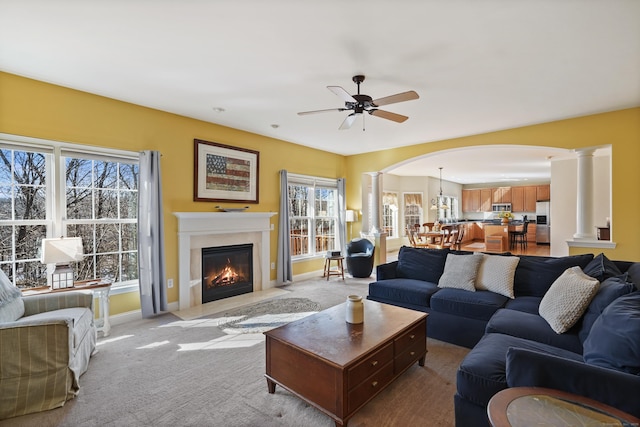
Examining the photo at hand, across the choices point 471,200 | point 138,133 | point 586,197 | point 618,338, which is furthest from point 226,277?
point 471,200

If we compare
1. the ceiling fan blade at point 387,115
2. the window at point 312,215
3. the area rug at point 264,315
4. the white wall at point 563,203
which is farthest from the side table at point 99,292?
the white wall at point 563,203

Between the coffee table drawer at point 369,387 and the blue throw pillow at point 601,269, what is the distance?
1881 millimetres

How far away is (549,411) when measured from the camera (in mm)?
1232

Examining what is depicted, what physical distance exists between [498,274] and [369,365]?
2.04 meters

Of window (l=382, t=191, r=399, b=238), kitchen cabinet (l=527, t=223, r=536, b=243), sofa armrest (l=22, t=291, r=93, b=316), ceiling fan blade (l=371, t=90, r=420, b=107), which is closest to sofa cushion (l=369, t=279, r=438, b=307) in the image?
ceiling fan blade (l=371, t=90, r=420, b=107)

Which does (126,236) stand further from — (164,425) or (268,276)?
(164,425)

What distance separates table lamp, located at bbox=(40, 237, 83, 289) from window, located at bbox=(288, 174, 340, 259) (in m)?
3.59

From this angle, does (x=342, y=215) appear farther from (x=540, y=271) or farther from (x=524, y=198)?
(x=524, y=198)

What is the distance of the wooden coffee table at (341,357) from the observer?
1850 millimetres

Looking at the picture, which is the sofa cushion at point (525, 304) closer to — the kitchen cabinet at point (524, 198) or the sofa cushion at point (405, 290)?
the sofa cushion at point (405, 290)

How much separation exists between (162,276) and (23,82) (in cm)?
256

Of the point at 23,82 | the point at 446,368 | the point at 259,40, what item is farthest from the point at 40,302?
the point at 446,368

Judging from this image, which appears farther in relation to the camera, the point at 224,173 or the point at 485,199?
the point at 485,199

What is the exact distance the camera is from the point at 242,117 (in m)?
4.39
